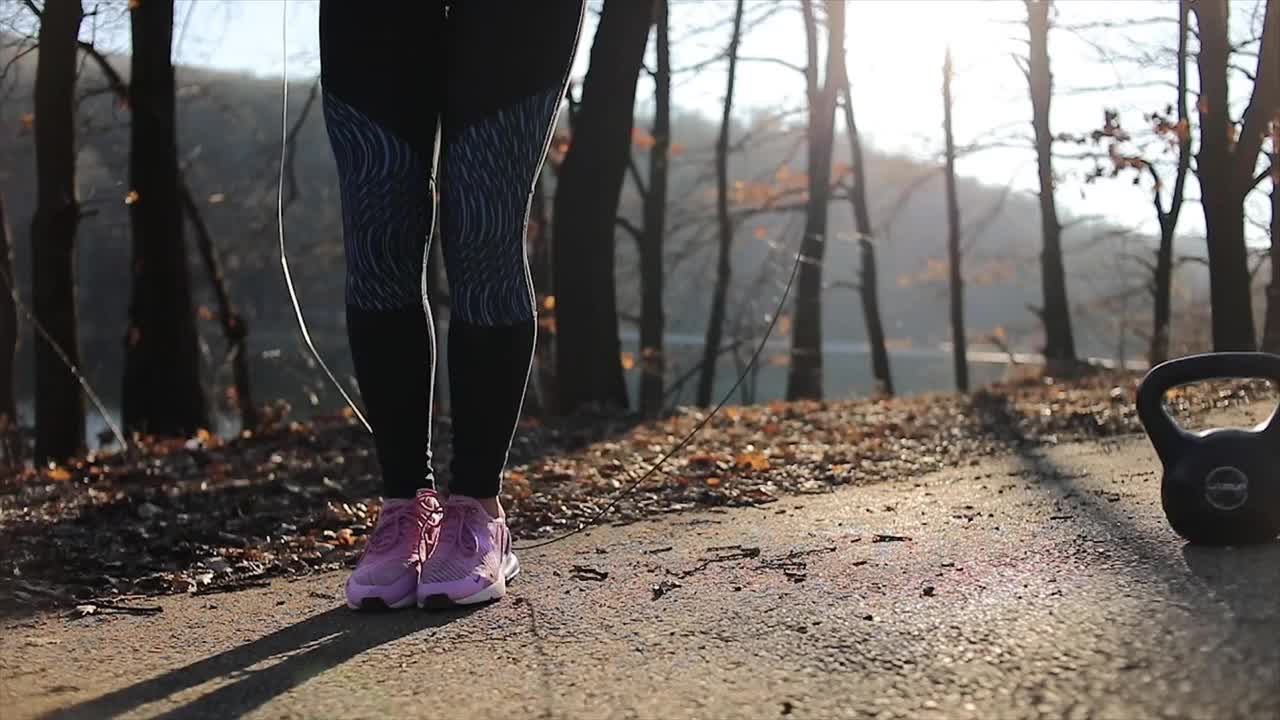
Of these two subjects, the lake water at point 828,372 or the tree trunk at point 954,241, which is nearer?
the tree trunk at point 954,241

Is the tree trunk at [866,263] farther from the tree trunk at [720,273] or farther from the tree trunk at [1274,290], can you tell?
the tree trunk at [1274,290]

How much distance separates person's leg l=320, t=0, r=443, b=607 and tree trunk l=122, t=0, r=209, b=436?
5.91 meters

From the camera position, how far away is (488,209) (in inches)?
76.4

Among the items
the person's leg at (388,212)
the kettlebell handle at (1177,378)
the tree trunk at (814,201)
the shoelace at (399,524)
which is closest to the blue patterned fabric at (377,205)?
the person's leg at (388,212)

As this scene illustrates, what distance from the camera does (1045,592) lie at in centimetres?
154

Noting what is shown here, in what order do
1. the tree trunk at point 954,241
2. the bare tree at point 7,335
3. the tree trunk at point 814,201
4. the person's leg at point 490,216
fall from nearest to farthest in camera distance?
1. the person's leg at point 490,216
2. the bare tree at point 7,335
3. the tree trunk at point 814,201
4. the tree trunk at point 954,241

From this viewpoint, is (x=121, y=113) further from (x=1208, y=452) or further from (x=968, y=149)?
(x=968, y=149)

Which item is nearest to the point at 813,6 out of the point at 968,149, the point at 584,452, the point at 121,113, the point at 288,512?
the point at 968,149

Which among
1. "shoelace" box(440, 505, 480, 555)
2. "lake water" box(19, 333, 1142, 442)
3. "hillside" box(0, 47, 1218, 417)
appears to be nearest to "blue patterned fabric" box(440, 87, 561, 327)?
"shoelace" box(440, 505, 480, 555)

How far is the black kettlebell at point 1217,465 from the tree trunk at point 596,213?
5.57m

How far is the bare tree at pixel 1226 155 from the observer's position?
5297 millimetres

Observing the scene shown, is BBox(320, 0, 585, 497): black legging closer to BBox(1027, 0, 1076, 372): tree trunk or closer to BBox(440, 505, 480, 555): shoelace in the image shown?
BBox(440, 505, 480, 555): shoelace

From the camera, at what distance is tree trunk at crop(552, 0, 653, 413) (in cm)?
705

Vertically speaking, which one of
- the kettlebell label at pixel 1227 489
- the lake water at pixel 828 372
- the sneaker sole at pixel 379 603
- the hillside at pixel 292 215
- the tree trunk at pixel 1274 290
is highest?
the hillside at pixel 292 215
